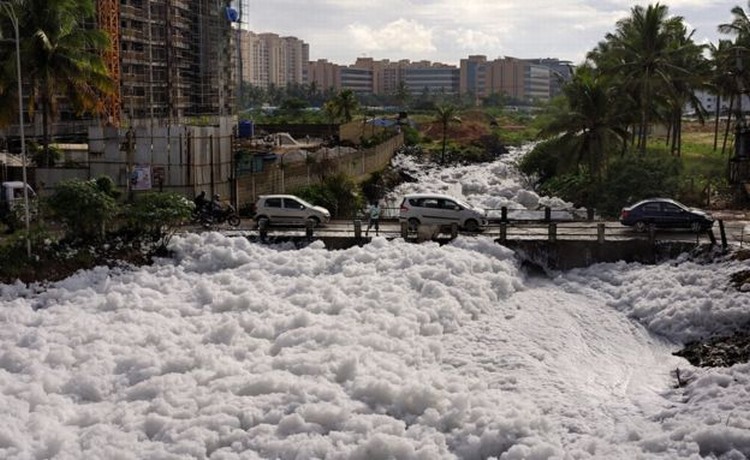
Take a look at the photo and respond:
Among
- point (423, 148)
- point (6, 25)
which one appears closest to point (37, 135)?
point (6, 25)

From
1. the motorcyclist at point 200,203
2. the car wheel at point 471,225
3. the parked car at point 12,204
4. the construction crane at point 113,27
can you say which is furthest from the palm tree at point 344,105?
the car wheel at point 471,225

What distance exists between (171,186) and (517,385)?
19.2m

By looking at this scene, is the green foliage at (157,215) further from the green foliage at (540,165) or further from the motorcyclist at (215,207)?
the green foliage at (540,165)

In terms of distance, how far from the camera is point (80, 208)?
81.1 feet

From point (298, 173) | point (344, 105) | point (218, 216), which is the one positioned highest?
point (344, 105)

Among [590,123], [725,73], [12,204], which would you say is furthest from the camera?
[725,73]

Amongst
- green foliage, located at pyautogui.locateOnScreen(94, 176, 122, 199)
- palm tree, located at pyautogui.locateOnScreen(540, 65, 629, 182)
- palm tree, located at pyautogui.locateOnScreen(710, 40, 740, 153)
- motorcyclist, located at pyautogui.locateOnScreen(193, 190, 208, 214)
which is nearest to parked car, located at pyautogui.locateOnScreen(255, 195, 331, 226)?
motorcyclist, located at pyautogui.locateOnScreen(193, 190, 208, 214)

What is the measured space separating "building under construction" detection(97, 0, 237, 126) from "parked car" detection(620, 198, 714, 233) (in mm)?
36913

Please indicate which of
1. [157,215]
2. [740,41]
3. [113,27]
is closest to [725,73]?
[740,41]

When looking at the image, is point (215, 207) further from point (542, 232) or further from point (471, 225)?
point (542, 232)

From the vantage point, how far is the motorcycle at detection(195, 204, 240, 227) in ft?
98.9

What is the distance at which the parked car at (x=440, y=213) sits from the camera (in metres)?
29.9

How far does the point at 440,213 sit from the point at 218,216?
8351 mm

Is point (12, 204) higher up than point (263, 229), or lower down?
higher up
